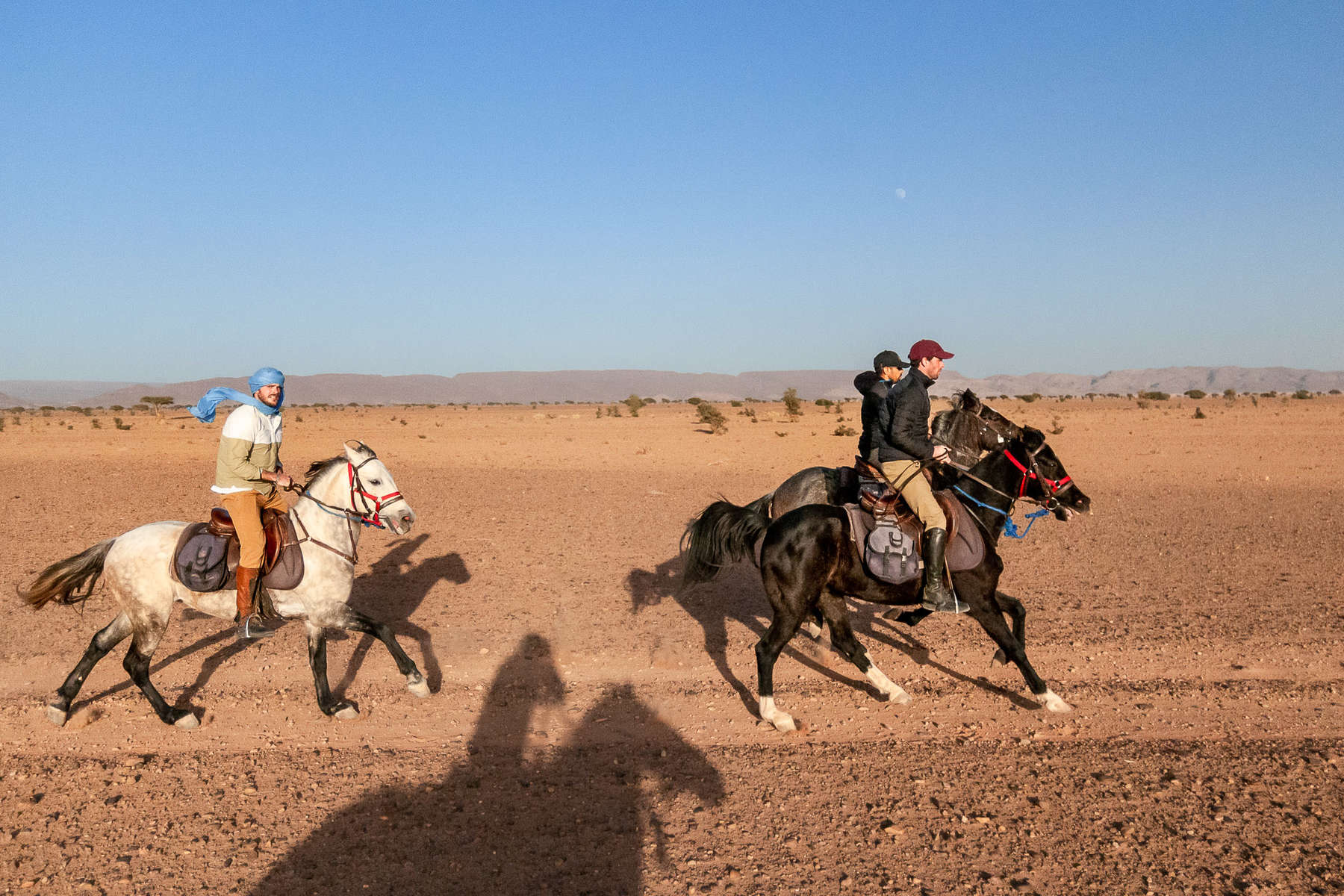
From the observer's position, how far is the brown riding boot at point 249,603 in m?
6.02

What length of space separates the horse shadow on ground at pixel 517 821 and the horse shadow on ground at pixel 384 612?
5.61 ft

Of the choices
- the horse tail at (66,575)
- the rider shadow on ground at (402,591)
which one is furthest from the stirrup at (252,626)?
the horse tail at (66,575)

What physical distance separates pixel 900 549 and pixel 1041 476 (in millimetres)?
1420

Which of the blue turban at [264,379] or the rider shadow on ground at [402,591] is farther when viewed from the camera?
the rider shadow on ground at [402,591]

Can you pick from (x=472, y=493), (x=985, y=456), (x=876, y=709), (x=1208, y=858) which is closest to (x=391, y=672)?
(x=876, y=709)

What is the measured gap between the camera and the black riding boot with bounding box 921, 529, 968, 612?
20.5ft

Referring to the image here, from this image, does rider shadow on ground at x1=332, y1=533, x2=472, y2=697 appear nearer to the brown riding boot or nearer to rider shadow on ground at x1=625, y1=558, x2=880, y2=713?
the brown riding boot

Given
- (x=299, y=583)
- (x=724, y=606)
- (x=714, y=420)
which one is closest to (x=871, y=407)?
(x=724, y=606)

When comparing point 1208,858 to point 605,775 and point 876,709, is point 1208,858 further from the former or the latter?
point 605,775

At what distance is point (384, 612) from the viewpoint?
915cm

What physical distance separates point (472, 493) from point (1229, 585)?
13.9 meters

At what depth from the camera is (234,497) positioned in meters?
6.02

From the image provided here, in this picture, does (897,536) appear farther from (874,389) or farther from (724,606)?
(724,606)

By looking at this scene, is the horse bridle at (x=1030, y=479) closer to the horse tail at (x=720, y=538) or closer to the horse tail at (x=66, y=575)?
the horse tail at (x=720, y=538)
